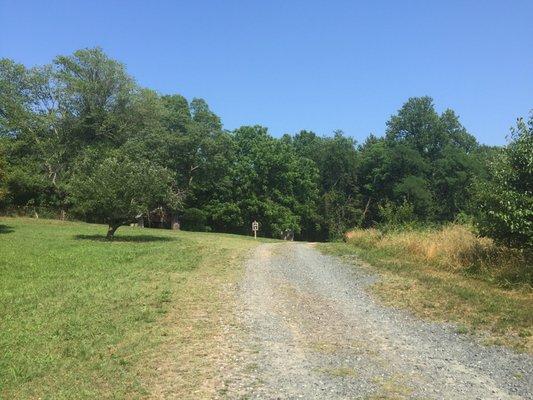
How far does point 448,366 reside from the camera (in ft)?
20.9

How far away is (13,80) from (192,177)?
65.0 feet

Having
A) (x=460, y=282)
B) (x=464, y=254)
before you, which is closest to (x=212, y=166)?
(x=464, y=254)

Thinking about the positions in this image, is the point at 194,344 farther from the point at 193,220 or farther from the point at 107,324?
the point at 193,220

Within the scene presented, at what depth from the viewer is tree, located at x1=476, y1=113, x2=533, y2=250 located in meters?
12.5

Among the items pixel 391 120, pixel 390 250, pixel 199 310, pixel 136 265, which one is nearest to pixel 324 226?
pixel 391 120

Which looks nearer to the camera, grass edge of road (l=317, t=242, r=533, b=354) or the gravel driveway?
the gravel driveway

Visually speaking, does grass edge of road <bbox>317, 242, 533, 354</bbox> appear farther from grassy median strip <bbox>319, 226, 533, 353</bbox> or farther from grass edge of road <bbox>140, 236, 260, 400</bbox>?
grass edge of road <bbox>140, 236, 260, 400</bbox>

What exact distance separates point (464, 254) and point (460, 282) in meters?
2.84

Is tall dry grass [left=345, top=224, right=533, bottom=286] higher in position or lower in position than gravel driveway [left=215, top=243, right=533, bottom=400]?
higher

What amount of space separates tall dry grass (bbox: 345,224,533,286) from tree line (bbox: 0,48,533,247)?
32.1 inches

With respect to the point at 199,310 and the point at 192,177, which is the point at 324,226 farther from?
the point at 199,310

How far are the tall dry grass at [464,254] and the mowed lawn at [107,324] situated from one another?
6398 mm

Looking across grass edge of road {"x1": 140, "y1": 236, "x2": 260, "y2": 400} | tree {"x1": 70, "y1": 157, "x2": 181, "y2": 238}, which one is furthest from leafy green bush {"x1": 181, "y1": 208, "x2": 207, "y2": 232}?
grass edge of road {"x1": 140, "y1": 236, "x2": 260, "y2": 400}

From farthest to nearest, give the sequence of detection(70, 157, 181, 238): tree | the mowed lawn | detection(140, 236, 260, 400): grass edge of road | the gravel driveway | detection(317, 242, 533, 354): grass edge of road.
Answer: detection(70, 157, 181, 238): tree < detection(317, 242, 533, 354): grass edge of road < the mowed lawn < detection(140, 236, 260, 400): grass edge of road < the gravel driveway
